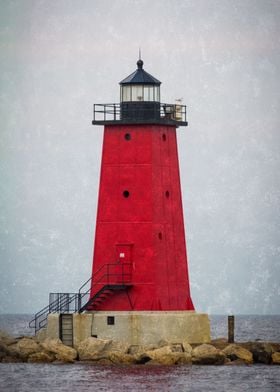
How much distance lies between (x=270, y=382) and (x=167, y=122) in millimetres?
9268

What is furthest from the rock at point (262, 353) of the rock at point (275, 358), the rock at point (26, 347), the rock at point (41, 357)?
the rock at point (26, 347)

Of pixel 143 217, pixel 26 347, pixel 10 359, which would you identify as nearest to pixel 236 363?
pixel 143 217

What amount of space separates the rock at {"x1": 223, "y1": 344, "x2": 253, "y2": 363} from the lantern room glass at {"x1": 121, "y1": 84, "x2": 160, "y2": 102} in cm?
845

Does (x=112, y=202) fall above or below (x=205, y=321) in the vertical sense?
above

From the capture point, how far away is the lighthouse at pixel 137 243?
161 ft

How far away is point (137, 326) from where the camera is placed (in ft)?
160

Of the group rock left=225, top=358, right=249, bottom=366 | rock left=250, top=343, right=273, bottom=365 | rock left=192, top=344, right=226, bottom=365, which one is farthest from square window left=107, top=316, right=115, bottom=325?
rock left=250, top=343, right=273, bottom=365

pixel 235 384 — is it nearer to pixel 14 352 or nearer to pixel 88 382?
pixel 88 382

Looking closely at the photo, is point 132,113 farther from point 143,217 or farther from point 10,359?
point 10,359

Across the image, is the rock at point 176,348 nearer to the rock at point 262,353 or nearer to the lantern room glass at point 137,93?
the rock at point 262,353

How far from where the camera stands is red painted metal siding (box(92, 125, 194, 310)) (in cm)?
4941

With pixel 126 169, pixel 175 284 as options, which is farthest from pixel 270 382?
pixel 126 169

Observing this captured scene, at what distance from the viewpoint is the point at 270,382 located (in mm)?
46438

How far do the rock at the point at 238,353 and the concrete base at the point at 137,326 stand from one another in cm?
98
